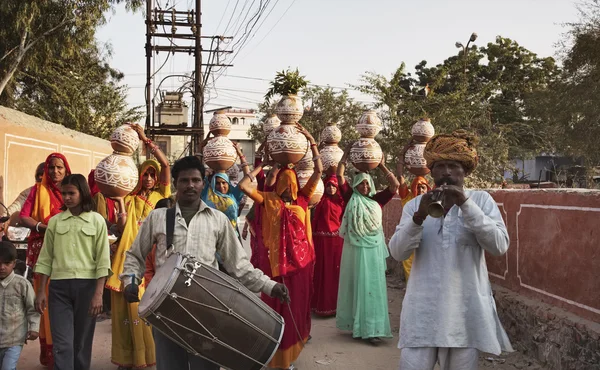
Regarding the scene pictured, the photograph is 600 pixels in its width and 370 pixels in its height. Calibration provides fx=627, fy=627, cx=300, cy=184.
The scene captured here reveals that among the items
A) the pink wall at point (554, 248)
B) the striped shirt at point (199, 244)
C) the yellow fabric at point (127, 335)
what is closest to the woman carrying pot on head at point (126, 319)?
the yellow fabric at point (127, 335)

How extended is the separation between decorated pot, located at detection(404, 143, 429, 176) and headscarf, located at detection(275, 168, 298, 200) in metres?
2.08

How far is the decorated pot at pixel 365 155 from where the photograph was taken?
7297mm

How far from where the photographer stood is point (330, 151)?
8.90 metres

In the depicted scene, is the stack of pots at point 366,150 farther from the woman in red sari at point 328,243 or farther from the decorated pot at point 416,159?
the woman in red sari at point 328,243

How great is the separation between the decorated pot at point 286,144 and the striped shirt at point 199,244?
83.9 inches

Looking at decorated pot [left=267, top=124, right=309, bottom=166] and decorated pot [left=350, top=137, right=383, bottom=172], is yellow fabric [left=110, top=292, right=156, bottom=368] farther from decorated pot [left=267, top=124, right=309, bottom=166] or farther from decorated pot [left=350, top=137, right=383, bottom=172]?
decorated pot [left=350, top=137, right=383, bottom=172]

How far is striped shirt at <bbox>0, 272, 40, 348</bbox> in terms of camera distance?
4598mm

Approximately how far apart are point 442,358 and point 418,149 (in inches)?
179

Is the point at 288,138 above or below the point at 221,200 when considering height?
above

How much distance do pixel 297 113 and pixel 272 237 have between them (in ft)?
4.18

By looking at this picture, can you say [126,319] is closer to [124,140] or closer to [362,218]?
[124,140]

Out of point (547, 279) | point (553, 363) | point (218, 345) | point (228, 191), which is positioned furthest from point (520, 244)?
point (218, 345)

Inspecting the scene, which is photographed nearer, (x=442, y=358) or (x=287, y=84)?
(x=442, y=358)

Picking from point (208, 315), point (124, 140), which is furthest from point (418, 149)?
point (208, 315)
